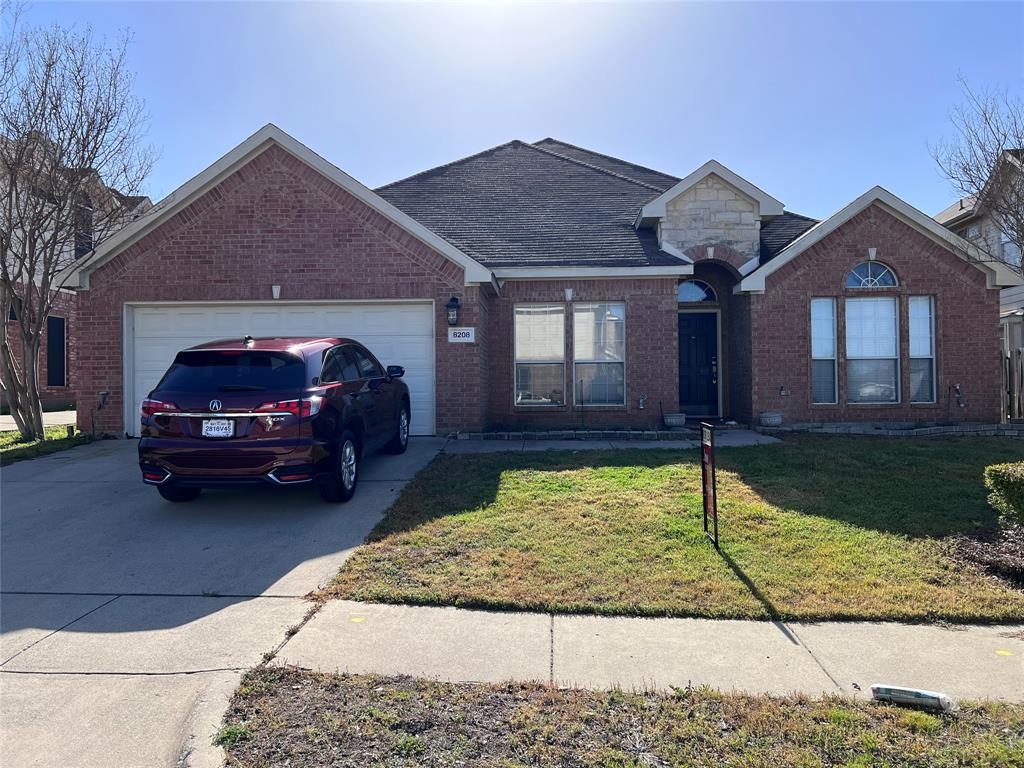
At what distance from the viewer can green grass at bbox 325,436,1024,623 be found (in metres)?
4.25

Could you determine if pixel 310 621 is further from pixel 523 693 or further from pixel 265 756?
pixel 523 693

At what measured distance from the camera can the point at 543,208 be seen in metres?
14.2

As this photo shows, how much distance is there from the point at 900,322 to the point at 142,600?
41.9 ft

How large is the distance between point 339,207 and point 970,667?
10.4 meters

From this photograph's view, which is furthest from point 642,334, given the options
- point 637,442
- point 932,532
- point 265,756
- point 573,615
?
point 265,756

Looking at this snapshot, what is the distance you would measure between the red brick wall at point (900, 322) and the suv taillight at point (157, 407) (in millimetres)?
9810

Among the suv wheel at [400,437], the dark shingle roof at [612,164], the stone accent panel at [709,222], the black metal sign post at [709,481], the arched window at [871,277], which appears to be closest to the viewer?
the black metal sign post at [709,481]

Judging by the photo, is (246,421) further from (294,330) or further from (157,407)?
(294,330)

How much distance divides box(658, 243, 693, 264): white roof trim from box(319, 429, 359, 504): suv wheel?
7.97 metres

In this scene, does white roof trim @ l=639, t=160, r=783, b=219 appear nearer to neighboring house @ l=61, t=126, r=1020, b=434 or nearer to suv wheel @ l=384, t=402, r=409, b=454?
neighboring house @ l=61, t=126, r=1020, b=434

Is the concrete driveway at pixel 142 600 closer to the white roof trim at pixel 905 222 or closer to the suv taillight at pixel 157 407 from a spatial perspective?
the suv taillight at pixel 157 407

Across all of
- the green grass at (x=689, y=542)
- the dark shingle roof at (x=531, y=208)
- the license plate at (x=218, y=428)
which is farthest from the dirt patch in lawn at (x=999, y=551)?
the dark shingle roof at (x=531, y=208)

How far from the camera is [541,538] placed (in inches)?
216

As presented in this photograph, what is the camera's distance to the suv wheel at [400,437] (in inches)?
363
